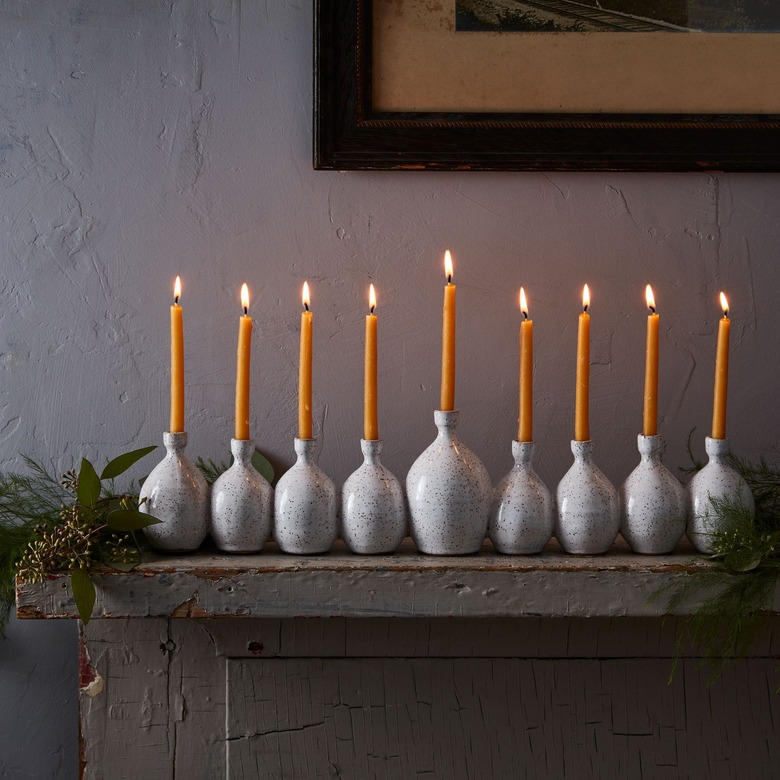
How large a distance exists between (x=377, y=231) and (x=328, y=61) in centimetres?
17

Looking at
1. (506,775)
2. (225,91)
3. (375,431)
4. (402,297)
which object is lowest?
(506,775)

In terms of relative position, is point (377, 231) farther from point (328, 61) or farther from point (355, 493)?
point (355, 493)

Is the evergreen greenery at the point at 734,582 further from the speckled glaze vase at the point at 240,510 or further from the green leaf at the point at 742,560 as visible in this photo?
the speckled glaze vase at the point at 240,510

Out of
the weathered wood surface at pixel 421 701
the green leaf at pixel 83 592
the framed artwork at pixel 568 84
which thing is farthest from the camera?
the framed artwork at pixel 568 84

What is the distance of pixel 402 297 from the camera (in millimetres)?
944

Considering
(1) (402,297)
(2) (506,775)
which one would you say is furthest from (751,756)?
(1) (402,297)

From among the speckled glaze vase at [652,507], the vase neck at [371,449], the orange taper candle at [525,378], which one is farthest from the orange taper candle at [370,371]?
the speckled glaze vase at [652,507]

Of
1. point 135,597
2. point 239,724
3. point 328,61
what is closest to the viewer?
point 135,597

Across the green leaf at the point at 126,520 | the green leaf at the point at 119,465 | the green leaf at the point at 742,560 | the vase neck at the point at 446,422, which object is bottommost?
the green leaf at the point at 742,560

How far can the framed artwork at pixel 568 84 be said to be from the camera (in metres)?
0.92

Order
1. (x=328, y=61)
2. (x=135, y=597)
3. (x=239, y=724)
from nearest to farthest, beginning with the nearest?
1. (x=135, y=597)
2. (x=239, y=724)
3. (x=328, y=61)

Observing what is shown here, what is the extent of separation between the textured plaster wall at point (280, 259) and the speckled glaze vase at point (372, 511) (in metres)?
0.18

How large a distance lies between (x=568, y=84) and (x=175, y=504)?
1.84 feet

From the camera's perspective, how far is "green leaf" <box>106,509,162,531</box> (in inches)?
28.5
